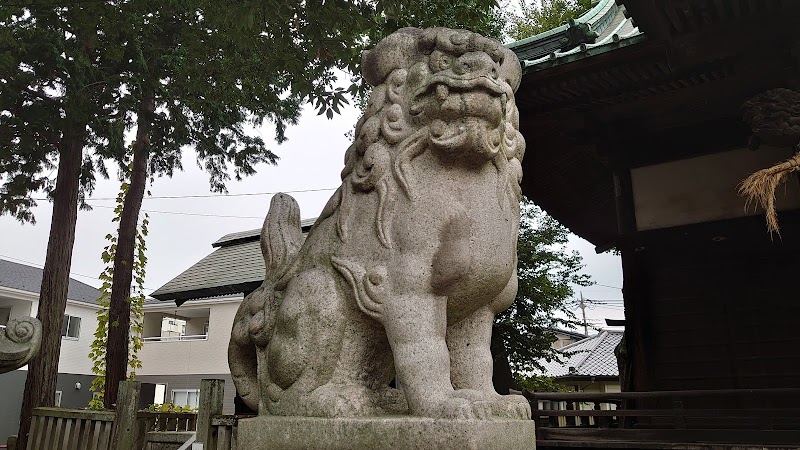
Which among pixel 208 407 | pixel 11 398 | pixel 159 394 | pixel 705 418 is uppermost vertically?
pixel 208 407

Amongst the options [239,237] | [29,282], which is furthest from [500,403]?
[29,282]

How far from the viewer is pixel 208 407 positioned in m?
4.11

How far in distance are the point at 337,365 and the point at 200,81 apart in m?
5.86

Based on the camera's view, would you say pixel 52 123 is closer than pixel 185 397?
Yes

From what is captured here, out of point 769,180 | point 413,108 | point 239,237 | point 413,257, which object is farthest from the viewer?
point 239,237

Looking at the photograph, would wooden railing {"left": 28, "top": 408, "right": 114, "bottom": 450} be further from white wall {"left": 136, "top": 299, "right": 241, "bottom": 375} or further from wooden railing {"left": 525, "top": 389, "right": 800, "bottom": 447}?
white wall {"left": 136, "top": 299, "right": 241, "bottom": 375}

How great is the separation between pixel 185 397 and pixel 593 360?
14442 millimetres

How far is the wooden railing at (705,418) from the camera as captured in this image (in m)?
4.95

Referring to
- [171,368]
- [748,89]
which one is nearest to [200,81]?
[748,89]

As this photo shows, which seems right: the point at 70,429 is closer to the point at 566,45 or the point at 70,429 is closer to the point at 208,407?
the point at 208,407

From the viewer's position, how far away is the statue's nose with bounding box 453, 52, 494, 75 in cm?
224

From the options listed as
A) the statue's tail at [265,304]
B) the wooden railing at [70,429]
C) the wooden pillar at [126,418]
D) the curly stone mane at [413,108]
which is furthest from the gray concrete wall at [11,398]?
the curly stone mane at [413,108]

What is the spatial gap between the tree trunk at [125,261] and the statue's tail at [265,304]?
704 centimetres

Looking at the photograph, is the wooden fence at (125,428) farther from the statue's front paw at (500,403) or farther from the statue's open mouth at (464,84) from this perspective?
the statue's open mouth at (464,84)
